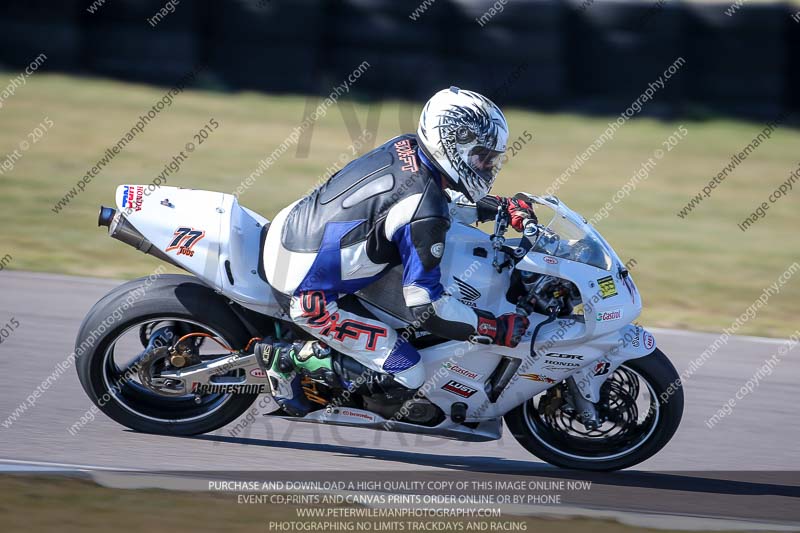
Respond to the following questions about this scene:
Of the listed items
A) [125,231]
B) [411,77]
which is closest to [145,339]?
[125,231]

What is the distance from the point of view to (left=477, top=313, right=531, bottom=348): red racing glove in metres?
Result: 4.67

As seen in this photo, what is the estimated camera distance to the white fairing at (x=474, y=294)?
479 centimetres

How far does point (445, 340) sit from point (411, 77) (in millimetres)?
10662

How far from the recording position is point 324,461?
5.05 m

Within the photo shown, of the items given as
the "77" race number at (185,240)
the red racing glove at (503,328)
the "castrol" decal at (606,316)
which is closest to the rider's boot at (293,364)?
the "77" race number at (185,240)

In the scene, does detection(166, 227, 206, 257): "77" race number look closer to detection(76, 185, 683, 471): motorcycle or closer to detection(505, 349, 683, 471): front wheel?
detection(76, 185, 683, 471): motorcycle

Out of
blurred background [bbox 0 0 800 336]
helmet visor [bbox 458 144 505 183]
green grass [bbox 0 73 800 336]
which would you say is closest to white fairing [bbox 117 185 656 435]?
helmet visor [bbox 458 144 505 183]

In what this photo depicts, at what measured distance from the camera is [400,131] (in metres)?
14.7

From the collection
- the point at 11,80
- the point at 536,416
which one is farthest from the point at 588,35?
the point at 536,416

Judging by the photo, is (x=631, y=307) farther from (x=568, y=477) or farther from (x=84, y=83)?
(x=84, y=83)

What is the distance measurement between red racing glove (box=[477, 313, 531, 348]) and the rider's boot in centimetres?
80

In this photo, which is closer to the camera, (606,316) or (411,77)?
(606,316)

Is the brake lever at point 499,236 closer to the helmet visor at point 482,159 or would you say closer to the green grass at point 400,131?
the helmet visor at point 482,159

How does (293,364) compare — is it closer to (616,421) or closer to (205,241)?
(205,241)
